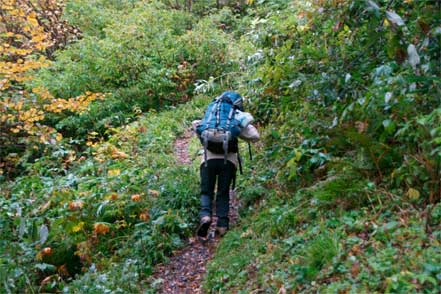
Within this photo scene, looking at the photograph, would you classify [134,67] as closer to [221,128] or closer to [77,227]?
[77,227]

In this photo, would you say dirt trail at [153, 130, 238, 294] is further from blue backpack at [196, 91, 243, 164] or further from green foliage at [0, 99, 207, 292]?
blue backpack at [196, 91, 243, 164]

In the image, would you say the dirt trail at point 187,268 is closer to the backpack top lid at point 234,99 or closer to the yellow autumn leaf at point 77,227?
the yellow autumn leaf at point 77,227

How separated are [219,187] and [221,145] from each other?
2.29 ft

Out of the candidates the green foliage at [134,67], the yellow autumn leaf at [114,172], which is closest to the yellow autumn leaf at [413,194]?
the yellow autumn leaf at [114,172]

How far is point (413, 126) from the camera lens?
4973mm

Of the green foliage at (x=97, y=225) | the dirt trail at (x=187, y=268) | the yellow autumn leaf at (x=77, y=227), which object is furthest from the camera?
the yellow autumn leaf at (x=77, y=227)

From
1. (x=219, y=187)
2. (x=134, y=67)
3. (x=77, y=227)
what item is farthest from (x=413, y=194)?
(x=134, y=67)

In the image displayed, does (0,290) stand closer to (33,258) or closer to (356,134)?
(33,258)

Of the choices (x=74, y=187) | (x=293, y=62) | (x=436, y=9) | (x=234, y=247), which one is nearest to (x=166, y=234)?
(x=234, y=247)

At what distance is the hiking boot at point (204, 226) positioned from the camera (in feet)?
22.3

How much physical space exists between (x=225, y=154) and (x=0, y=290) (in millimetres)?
3123

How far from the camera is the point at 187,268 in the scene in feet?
21.1

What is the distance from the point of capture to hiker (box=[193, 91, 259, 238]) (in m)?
6.56

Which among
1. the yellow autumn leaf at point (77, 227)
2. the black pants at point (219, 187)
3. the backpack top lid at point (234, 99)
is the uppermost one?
the backpack top lid at point (234, 99)
